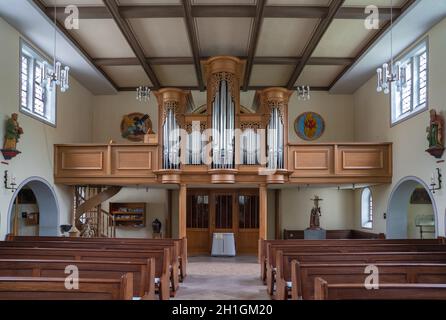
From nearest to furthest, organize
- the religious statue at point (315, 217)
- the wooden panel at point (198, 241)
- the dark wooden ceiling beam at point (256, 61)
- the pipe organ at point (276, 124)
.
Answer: the pipe organ at point (276, 124)
the dark wooden ceiling beam at point (256, 61)
the religious statue at point (315, 217)
the wooden panel at point (198, 241)

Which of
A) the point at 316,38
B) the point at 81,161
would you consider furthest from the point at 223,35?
the point at 81,161

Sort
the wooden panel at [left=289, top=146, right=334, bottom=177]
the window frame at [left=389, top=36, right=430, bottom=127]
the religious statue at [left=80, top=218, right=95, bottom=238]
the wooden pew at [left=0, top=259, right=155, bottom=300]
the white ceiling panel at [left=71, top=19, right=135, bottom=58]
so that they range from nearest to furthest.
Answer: the wooden pew at [left=0, top=259, right=155, bottom=300]
the window frame at [left=389, top=36, right=430, bottom=127]
the white ceiling panel at [left=71, top=19, right=135, bottom=58]
the wooden panel at [left=289, top=146, right=334, bottom=177]
the religious statue at [left=80, top=218, right=95, bottom=238]

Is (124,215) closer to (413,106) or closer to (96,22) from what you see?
(96,22)

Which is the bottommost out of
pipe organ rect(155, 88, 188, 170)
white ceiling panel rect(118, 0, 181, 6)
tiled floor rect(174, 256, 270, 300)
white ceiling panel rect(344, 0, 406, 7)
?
tiled floor rect(174, 256, 270, 300)

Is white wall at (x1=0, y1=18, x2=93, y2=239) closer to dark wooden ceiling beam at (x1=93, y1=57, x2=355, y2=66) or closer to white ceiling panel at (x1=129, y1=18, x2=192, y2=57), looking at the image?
dark wooden ceiling beam at (x1=93, y1=57, x2=355, y2=66)

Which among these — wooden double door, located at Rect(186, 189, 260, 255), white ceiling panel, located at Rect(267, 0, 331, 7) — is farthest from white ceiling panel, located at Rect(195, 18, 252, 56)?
wooden double door, located at Rect(186, 189, 260, 255)

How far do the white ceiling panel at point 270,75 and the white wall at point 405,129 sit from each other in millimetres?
2675

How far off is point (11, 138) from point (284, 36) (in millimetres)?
7033

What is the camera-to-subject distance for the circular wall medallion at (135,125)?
15.9 m

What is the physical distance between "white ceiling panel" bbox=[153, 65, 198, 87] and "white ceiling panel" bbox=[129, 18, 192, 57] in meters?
1.16

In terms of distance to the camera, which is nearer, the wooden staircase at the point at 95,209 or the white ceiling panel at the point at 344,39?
the white ceiling panel at the point at 344,39

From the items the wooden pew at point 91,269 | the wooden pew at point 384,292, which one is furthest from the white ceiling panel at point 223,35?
the wooden pew at point 384,292

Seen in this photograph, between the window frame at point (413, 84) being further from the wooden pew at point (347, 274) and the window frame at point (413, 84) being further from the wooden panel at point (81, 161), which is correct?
the wooden panel at point (81, 161)

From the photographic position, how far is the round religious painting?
15.9 metres
